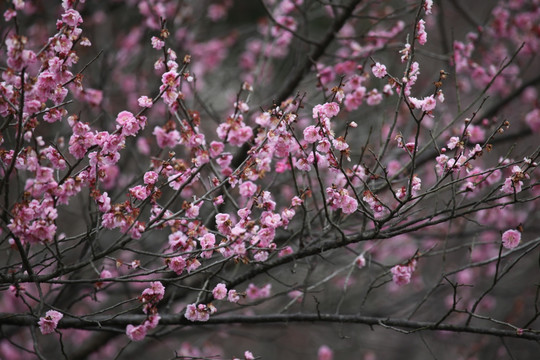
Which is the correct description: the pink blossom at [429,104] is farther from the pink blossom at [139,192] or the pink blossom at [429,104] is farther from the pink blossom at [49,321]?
the pink blossom at [49,321]

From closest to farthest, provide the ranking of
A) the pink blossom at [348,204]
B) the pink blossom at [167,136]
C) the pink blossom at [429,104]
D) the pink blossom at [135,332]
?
the pink blossom at [429,104]
the pink blossom at [348,204]
the pink blossom at [135,332]
the pink blossom at [167,136]

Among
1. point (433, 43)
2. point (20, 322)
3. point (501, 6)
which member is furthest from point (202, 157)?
point (433, 43)

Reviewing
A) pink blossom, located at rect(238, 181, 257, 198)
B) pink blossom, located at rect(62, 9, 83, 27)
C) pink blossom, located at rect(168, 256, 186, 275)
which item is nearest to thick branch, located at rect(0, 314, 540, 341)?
pink blossom, located at rect(168, 256, 186, 275)

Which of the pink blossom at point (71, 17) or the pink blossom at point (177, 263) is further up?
the pink blossom at point (71, 17)

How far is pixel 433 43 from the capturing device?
9.68 meters

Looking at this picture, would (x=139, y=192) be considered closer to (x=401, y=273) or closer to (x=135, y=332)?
(x=135, y=332)

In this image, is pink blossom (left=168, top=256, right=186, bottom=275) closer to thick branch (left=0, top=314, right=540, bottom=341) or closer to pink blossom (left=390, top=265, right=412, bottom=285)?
thick branch (left=0, top=314, right=540, bottom=341)

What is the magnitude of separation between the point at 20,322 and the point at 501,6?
18.8ft

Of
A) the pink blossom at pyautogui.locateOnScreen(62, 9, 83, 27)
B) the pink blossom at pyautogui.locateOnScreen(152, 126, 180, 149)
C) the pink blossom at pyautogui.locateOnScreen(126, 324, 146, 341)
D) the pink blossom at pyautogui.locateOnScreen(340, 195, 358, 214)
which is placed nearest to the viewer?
the pink blossom at pyautogui.locateOnScreen(62, 9, 83, 27)

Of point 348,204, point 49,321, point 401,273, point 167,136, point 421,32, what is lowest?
point 49,321

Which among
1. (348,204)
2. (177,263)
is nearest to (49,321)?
(177,263)

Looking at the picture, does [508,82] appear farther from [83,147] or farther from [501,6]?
[83,147]

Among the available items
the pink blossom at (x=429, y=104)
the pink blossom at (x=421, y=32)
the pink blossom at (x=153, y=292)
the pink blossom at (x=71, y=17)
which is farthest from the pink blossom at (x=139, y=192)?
the pink blossom at (x=421, y=32)

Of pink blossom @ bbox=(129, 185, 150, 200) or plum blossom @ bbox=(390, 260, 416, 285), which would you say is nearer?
pink blossom @ bbox=(129, 185, 150, 200)
